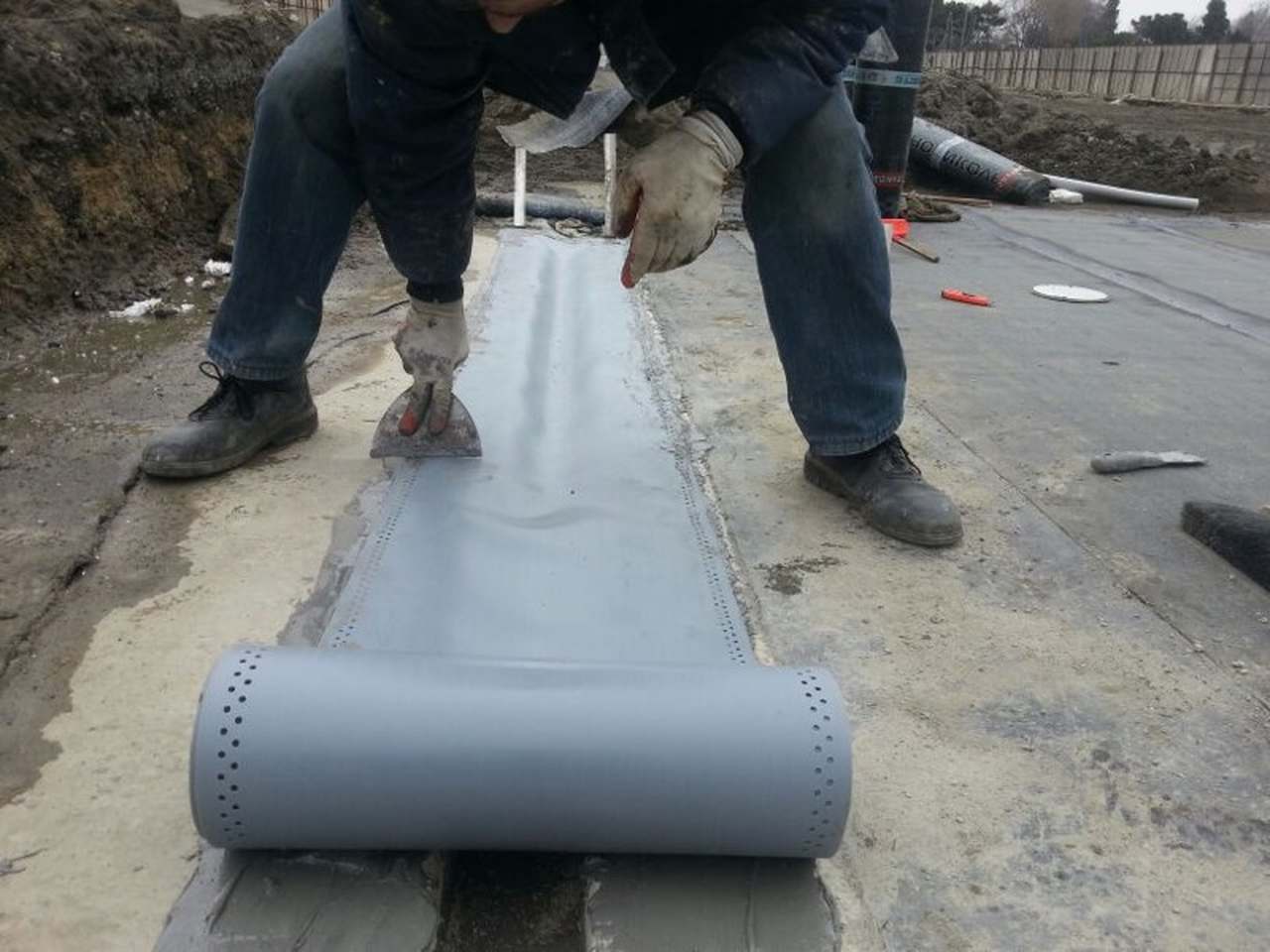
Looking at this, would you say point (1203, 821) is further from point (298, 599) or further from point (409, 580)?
point (298, 599)

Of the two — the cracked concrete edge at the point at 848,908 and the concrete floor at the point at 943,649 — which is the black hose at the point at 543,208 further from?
the cracked concrete edge at the point at 848,908

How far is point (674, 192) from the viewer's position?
4.54 feet

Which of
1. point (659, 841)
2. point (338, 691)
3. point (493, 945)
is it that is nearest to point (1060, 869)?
point (659, 841)

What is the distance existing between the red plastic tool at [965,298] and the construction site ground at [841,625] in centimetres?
39

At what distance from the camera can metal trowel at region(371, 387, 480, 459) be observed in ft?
6.27

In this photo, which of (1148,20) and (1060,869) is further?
(1148,20)

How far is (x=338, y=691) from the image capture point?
0.99m

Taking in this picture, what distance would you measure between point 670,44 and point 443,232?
0.48 m

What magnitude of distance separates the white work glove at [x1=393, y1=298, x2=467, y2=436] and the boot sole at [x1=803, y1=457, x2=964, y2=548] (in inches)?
27.4

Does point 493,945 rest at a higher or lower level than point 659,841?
lower

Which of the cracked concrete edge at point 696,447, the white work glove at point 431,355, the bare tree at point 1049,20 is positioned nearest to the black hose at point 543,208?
the cracked concrete edge at point 696,447

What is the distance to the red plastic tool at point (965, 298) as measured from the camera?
134 inches

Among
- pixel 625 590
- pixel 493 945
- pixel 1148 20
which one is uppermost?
pixel 1148 20

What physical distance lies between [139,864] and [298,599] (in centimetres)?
49
